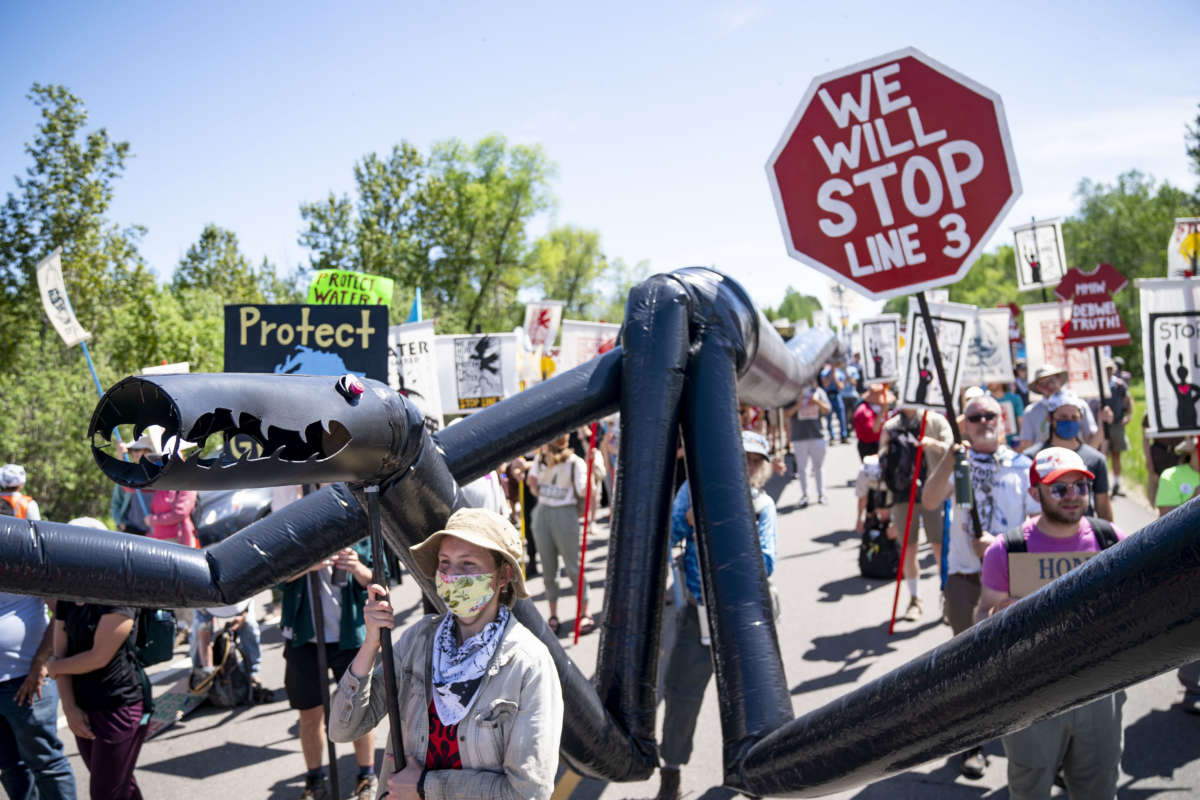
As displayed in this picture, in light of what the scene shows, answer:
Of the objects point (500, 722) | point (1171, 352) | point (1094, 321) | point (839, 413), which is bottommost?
point (839, 413)

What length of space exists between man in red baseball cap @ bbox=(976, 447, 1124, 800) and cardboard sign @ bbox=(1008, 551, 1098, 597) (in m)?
0.02

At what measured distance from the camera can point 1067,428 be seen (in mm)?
5793

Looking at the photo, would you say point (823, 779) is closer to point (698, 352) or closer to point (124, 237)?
point (698, 352)

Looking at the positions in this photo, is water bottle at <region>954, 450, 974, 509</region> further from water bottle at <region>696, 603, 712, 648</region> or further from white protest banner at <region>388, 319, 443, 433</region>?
white protest banner at <region>388, 319, 443, 433</region>

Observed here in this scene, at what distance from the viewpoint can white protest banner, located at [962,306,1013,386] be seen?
1052 cm

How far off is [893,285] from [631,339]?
3.47 feet

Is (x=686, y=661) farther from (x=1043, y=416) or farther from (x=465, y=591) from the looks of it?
(x=1043, y=416)

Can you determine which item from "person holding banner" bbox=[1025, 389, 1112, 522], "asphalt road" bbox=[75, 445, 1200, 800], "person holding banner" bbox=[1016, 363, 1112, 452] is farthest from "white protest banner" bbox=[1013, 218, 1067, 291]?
"person holding banner" bbox=[1025, 389, 1112, 522]

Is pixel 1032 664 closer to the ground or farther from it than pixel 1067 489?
farther from it

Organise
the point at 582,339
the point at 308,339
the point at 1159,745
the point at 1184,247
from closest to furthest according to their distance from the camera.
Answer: the point at 308,339, the point at 1159,745, the point at 1184,247, the point at 582,339

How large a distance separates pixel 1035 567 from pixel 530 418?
2.27 meters

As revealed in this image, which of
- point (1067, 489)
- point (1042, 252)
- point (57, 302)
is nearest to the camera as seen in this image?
point (1067, 489)

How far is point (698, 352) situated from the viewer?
326cm

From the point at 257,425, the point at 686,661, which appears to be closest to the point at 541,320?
the point at 686,661
